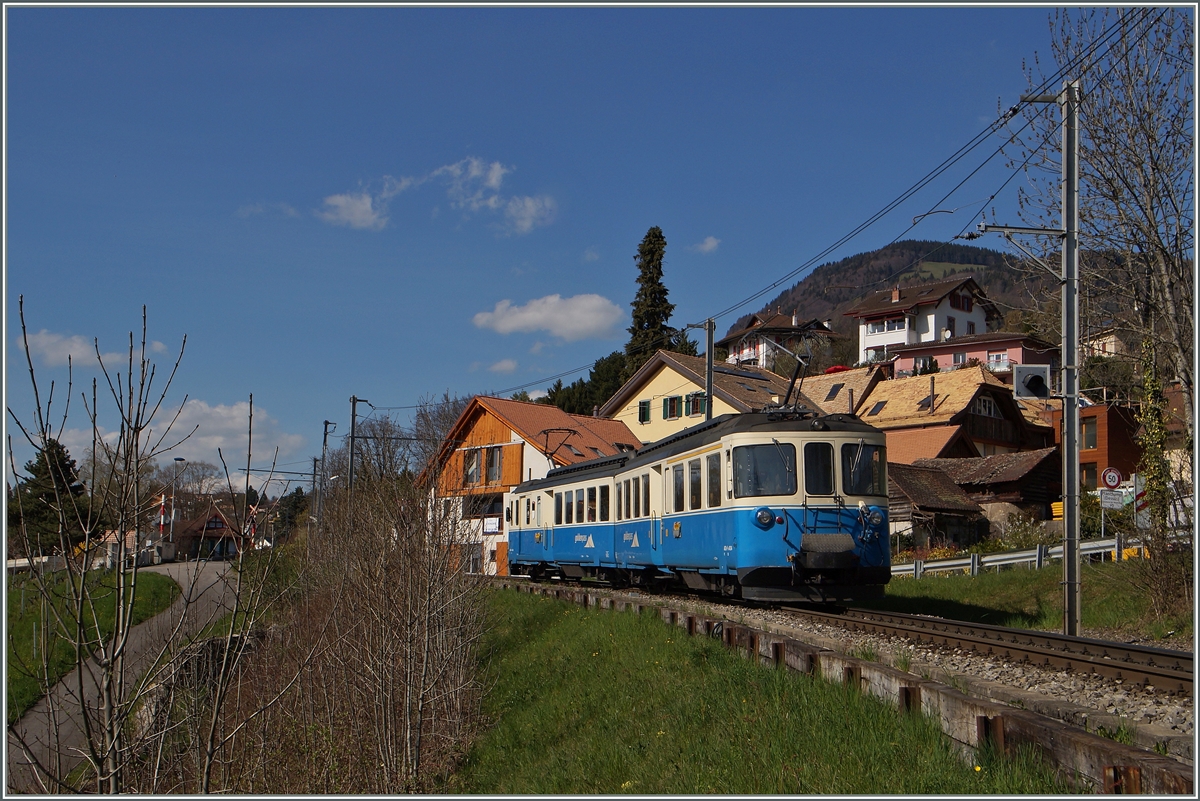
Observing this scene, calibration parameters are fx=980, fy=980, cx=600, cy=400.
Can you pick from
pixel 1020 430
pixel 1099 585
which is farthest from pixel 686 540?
pixel 1020 430

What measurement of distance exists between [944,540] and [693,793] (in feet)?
99.1

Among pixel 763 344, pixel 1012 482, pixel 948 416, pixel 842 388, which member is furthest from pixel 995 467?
pixel 763 344

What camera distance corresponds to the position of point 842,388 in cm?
5603

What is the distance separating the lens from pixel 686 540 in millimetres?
15641

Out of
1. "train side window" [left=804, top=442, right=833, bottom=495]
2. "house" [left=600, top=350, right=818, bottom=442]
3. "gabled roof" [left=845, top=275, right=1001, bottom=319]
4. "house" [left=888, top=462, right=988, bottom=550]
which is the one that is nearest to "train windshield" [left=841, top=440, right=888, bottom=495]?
"train side window" [left=804, top=442, right=833, bottom=495]

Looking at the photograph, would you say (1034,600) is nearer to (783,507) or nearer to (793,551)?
(793,551)

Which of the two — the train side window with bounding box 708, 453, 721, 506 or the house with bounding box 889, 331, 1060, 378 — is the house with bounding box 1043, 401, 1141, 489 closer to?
the house with bounding box 889, 331, 1060, 378

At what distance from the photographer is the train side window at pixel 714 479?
14086 millimetres

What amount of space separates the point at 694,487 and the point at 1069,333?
571 centimetres

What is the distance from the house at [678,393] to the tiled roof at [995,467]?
23.1 ft

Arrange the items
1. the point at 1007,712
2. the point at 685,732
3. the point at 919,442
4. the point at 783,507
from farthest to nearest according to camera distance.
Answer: the point at 919,442
the point at 783,507
the point at 685,732
the point at 1007,712

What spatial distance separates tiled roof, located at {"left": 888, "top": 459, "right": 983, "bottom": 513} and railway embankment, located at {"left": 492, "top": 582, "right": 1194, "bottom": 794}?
25045mm

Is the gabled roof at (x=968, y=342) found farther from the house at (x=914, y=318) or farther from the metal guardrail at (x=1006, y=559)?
the metal guardrail at (x=1006, y=559)

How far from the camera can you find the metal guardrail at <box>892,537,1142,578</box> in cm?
2138
